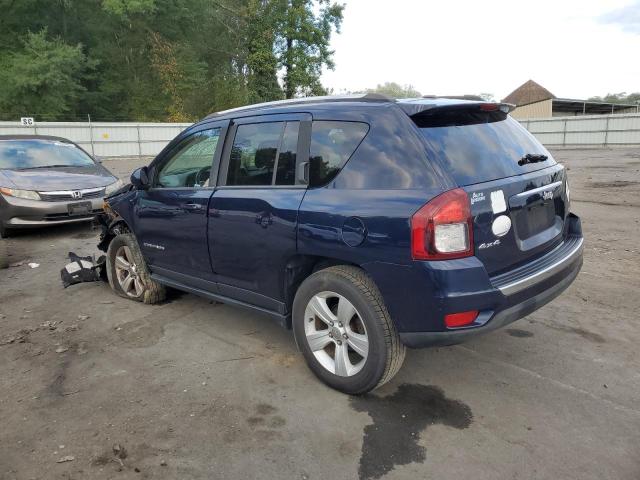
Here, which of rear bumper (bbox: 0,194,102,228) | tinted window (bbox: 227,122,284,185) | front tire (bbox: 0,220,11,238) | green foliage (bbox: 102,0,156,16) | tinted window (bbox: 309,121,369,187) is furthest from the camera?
green foliage (bbox: 102,0,156,16)

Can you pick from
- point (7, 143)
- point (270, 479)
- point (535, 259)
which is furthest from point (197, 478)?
point (7, 143)

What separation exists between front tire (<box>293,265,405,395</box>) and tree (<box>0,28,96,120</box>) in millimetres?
35952

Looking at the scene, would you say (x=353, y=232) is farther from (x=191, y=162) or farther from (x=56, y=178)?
(x=56, y=178)

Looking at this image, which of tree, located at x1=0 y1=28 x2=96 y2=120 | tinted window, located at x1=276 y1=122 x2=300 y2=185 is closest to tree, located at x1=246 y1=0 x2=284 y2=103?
tree, located at x1=0 y1=28 x2=96 y2=120

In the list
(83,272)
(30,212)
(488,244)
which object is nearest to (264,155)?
(488,244)

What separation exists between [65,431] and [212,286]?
1449mm

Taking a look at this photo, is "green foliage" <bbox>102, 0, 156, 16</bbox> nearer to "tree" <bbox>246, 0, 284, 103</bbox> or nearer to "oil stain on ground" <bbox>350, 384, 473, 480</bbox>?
"tree" <bbox>246, 0, 284, 103</bbox>

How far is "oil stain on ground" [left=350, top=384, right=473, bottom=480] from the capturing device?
2.52 meters

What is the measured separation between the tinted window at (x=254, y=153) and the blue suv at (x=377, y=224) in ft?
0.04

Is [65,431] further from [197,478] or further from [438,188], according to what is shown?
[438,188]

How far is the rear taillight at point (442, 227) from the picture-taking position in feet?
8.50

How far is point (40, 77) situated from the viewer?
32438 millimetres

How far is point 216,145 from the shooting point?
3895 millimetres

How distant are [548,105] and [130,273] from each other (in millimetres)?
44003
